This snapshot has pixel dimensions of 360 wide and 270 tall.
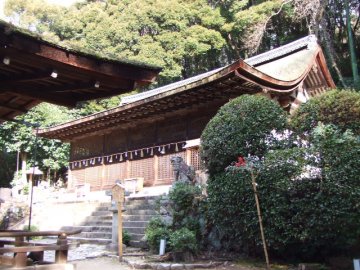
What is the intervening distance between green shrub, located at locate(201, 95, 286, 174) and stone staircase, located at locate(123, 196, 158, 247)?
3.37m

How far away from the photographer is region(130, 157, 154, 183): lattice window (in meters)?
16.1

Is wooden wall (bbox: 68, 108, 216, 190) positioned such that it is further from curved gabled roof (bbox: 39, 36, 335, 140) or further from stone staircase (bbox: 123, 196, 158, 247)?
stone staircase (bbox: 123, 196, 158, 247)

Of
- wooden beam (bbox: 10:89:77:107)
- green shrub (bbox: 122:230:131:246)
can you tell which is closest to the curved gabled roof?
green shrub (bbox: 122:230:131:246)

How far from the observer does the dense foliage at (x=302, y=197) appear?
23.5 feet

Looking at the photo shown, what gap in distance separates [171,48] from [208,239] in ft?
77.0

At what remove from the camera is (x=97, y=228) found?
41.4 ft

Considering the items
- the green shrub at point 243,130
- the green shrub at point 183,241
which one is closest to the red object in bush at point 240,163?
the green shrub at point 243,130

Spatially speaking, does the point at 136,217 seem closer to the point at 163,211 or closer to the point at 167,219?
the point at 163,211

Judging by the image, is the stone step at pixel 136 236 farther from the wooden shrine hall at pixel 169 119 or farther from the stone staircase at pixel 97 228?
the wooden shrine hall at pixel 169 119

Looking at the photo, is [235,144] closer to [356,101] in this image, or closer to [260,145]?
[260,145]

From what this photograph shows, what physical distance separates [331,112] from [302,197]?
2063 millimetres

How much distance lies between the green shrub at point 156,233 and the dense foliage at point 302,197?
1333 mm

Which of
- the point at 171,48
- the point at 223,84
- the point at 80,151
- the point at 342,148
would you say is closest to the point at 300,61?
the point at 223,84

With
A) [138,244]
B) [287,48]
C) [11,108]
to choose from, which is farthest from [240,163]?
[287,48]
